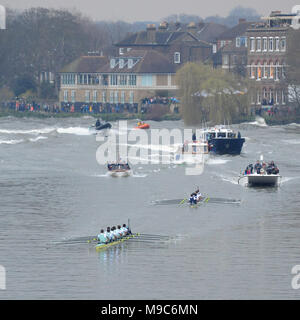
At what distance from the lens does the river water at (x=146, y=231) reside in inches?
2131

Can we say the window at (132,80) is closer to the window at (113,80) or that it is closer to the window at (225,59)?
the window at (113,80)

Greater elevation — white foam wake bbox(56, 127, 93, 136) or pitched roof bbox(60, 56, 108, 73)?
pitched roof bbox(60, 56, 108, 73)

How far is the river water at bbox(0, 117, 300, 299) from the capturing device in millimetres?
54125

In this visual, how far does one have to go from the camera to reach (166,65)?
189000mm

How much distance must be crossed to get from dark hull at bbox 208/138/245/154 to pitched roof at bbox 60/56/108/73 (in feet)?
281

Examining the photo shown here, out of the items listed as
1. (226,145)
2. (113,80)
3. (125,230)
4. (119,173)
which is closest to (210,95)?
(226,145)

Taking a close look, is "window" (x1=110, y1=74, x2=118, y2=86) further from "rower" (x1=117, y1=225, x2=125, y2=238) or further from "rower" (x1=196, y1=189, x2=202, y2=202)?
"rower" (x1=117, y1=225, x2=125, y2=238)

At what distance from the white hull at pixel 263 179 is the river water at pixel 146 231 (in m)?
1.02

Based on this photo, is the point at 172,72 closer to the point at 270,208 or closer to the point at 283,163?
the point at 283,163

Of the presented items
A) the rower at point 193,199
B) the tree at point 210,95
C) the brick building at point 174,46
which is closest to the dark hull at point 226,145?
the tree at point 210,95

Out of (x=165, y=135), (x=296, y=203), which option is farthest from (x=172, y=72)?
(x=296, y=203)

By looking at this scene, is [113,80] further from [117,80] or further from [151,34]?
[151,34]

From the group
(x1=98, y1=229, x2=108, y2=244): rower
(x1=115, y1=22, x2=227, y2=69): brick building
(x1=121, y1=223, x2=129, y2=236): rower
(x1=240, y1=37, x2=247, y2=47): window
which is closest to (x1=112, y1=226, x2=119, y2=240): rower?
(x1=121, y1=223, x2=129, y2=236): rower

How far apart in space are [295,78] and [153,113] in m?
25.9
